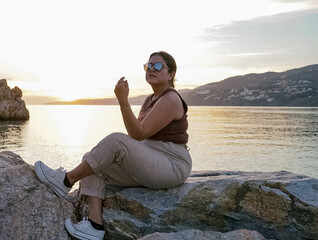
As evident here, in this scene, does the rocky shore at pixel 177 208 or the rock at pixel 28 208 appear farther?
the rocky shore at pixel 177 208

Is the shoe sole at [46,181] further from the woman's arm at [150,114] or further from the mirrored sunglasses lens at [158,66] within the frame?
the mirrored sunglasses lens at [158,66]

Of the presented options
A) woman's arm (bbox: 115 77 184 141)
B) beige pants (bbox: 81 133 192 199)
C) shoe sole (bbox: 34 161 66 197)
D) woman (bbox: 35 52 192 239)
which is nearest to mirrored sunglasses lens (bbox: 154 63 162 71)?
woman (bbox: 35 52 192 239)

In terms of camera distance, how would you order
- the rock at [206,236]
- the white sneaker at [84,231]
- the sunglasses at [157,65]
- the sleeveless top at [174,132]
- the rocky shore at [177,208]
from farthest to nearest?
the sunglasses at [157,65], the sleeveless top at [174,132], the rocky shore at [177,208], the white sneaker at [84,231], the rock at [206,236]

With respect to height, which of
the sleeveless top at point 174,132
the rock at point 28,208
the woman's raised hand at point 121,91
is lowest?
the rock at point 28,208

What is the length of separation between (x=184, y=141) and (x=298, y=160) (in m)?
29.0

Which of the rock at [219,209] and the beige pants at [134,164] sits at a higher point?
the beige pants at [134,164]

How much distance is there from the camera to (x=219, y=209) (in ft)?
15.7

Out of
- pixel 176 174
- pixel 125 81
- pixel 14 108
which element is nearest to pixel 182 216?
pixel 176 174

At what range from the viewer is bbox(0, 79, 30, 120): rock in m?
78.6

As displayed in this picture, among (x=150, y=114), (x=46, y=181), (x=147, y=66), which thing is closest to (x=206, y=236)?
(x=150, y=114)

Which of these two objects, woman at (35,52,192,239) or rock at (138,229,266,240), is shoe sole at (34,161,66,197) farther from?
rock at (138,229,266,240)

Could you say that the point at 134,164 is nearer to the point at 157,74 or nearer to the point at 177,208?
the point at 177,208

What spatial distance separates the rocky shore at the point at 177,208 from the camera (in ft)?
14.6

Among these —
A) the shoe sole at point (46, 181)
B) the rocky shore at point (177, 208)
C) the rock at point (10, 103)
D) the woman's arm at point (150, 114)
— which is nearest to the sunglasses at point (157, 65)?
the woman's arm at point (150, 114)
